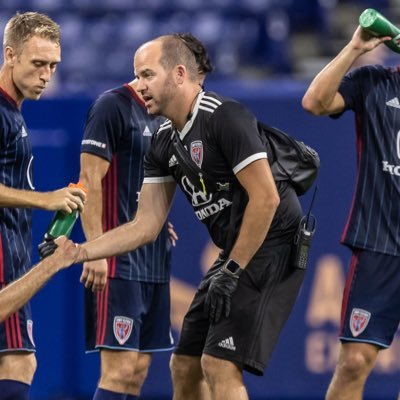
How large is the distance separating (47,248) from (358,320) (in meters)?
1.78

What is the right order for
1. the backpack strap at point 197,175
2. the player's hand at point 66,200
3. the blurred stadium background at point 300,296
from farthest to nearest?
the blurred stadium background at point 300,296 → the backpack strap at point 197,175 → the player's hand at point 66,200

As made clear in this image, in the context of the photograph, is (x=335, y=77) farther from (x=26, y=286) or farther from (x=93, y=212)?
(x=26, y=286)

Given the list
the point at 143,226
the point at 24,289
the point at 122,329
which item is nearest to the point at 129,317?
the point at 122,329

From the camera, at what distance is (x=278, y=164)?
5254 millimetres

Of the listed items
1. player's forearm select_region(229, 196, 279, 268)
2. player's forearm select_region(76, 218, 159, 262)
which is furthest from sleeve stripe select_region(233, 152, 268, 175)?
player's forearm select_region(76, 218, 159, 262)

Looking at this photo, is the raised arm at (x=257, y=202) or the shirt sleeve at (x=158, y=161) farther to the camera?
the shirt sleeve at (x=158, y=161)

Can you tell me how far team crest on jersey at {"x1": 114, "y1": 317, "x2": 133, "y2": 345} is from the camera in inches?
236

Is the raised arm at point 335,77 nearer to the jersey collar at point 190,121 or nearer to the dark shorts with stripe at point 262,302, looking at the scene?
the dark shorts with stripe at point 262,302

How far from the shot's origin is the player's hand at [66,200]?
4789 mm

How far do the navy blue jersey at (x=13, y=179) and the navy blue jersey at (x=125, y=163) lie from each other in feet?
2.13

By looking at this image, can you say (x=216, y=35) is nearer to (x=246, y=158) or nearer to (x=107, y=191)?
(x=107, y=191)

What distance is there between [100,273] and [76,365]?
161cm

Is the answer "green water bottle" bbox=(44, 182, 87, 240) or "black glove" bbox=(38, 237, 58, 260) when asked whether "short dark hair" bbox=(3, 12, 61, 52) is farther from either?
"black glove" bbox=(38, 237, 58, 260)

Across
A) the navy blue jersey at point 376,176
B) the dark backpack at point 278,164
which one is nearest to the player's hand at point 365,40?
the navy blue jersey at point 376,176
